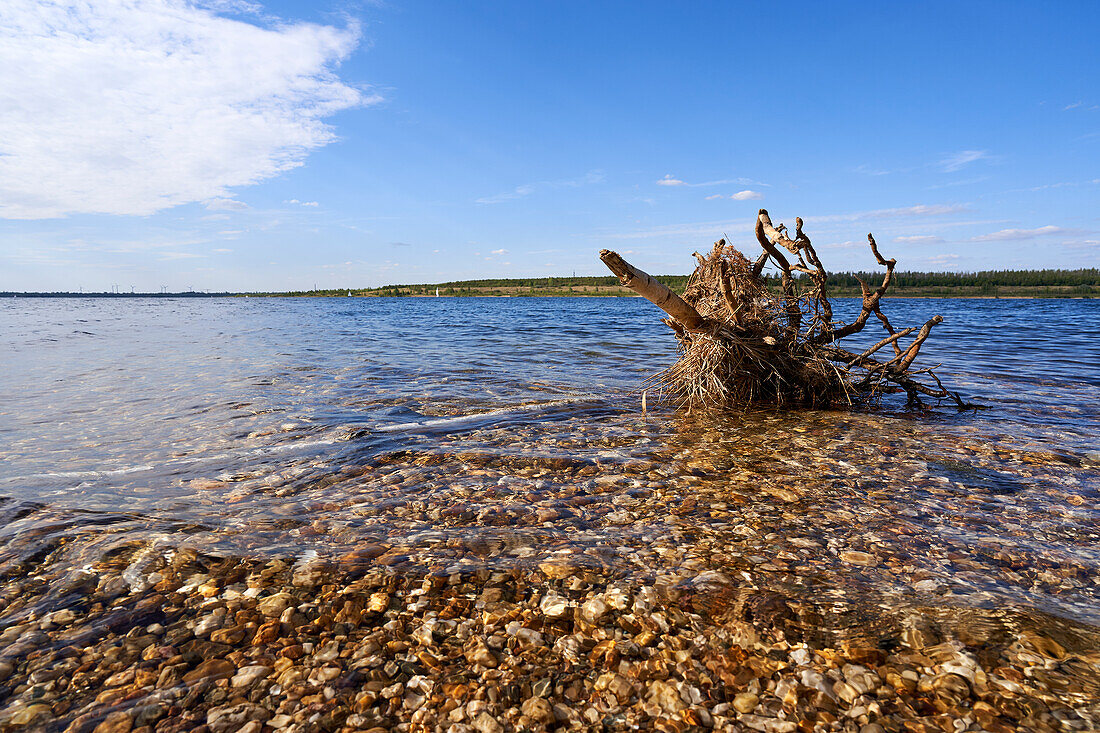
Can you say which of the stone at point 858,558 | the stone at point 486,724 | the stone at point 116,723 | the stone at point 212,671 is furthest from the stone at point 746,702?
the stone at point 116,723

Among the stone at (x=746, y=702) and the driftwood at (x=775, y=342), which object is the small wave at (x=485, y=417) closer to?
the driftwood at (x=775, y=342)

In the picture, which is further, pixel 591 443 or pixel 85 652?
pixel 591 443

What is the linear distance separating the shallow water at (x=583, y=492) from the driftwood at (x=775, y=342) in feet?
2.65

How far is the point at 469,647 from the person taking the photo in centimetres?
298

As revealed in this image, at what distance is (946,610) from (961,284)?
366ft

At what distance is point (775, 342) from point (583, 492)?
558 cm

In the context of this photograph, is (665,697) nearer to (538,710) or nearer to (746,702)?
(746,702)

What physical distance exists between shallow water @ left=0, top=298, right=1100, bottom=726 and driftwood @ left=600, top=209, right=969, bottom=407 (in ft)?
2.65

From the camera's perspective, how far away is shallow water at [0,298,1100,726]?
3668mm

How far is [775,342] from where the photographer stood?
920 centimetres

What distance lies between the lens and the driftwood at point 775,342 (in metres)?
9.05

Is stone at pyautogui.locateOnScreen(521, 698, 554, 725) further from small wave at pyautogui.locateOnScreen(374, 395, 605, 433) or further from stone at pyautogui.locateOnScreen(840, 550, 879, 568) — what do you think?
small wave at pyautogui.locateOnScreen(374, 395, 605, 433)

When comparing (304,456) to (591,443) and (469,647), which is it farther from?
(469,647)

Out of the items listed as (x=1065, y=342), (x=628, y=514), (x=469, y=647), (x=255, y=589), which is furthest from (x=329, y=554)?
(x=1065, y=342)
